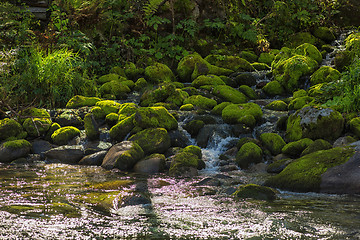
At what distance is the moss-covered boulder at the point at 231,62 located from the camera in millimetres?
14156

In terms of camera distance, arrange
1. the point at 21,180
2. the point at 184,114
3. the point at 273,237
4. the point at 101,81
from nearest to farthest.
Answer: the point at 273,237 < the point at 21,180 < the point at 184,114 < the point at 101,81

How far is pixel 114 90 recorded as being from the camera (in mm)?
12172

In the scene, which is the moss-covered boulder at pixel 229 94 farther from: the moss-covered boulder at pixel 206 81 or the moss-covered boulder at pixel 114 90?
the moss-covered boulder at pixel 114 90

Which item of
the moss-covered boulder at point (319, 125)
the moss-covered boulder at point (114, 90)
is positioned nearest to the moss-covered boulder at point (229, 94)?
the moss-covered boulder at point (114, 90)

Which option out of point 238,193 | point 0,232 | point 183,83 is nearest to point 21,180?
point 0,232

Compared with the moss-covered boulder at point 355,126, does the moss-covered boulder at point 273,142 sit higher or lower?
lower

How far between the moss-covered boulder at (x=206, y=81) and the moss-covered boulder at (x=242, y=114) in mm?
2886

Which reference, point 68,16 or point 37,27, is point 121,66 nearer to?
point 68,16

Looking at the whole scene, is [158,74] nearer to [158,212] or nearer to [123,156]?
[123,156]

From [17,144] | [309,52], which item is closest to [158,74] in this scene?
[309,52]

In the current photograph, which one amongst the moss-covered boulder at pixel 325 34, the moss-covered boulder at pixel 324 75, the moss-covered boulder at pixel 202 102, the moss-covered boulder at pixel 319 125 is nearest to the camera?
the moss-covered boulder at pixel 319 125

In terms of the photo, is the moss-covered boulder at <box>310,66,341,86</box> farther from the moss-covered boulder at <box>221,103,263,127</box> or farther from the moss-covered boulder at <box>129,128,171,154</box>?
the moss-covered boulder at <box>129,128,171,154</box>

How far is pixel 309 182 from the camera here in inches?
236

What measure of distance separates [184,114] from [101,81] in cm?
404
